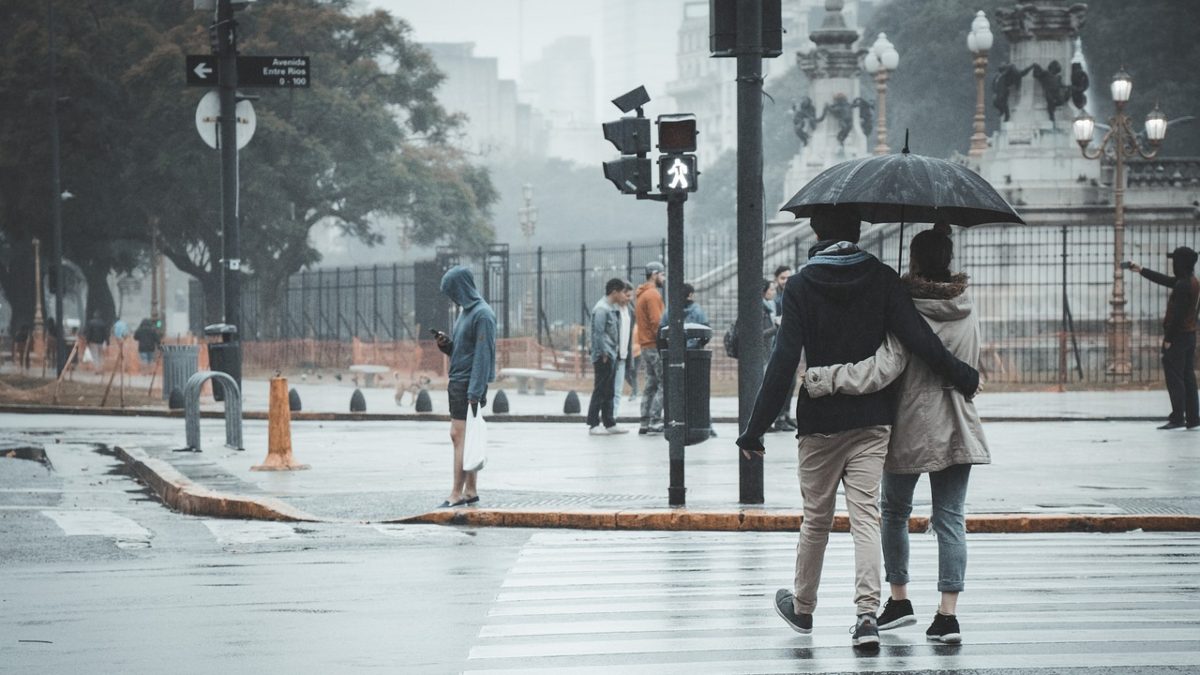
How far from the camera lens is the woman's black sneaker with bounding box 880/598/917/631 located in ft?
26.7

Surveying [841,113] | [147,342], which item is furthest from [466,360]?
[841,113]

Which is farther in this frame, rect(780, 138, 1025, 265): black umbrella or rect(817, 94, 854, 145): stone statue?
rect(817, 94, 854, 145): stone statue

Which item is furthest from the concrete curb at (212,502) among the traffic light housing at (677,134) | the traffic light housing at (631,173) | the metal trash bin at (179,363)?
the metal trash bin at (179,363)


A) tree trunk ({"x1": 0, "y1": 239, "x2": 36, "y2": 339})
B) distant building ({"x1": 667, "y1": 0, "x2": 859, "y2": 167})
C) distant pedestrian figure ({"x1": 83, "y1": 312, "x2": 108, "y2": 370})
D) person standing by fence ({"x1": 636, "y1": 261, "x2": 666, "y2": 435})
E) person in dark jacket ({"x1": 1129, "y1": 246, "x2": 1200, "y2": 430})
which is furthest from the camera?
distant building ({"x1": 667, "y1": 0, "x2": 859, "y2": 167})

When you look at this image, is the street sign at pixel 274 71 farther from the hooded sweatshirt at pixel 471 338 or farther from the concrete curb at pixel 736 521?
the concrete curb at pixel 736 521

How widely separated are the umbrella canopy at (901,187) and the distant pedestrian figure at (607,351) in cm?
1306

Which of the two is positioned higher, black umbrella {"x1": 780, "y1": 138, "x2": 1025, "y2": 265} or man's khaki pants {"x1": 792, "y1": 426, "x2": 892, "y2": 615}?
black umbrella {"x1": 780, "y1": 138, "x2": 1025, "y2": 265}

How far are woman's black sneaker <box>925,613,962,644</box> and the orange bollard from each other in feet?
31.3

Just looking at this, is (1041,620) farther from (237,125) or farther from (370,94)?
(370,94)

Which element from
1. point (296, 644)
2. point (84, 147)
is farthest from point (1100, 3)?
point (296, 644)

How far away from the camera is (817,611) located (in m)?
8.78

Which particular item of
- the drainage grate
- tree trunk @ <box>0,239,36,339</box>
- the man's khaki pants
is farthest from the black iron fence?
the man's khaki pants

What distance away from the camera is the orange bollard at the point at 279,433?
1655 cm

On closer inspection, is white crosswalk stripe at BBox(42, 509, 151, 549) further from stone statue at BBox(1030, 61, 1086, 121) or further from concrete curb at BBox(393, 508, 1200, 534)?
stone statue at BBox(1030, 61, 1086, 121)
